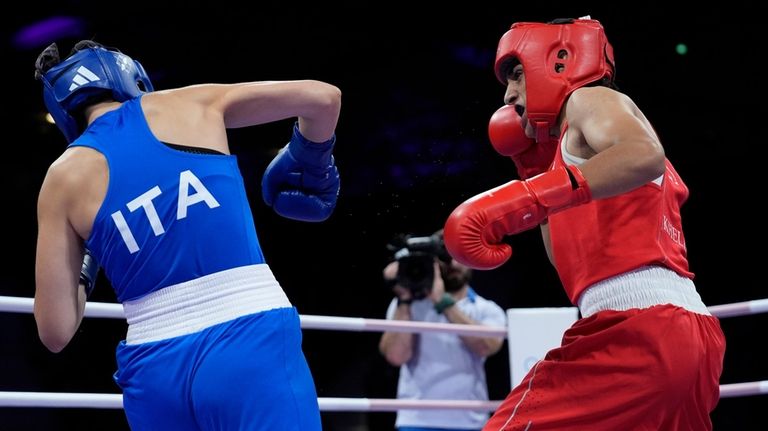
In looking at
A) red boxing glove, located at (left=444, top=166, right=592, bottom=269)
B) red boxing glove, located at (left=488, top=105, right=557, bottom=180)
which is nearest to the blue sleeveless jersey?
red boxing glove, located at (left=444, top=166, right=592, bottom=269)

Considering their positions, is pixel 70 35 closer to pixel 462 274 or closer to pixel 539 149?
pixel 462 274

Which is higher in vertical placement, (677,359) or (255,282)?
(255,282)

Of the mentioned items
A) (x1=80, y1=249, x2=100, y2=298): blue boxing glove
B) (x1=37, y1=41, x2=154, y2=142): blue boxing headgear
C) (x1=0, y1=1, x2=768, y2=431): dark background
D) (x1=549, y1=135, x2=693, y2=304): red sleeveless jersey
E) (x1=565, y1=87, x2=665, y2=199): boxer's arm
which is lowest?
(x1=0, y1=1, x2=768, y2=431): dark background

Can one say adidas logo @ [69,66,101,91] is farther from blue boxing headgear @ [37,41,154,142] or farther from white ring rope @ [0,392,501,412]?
white ring rope @ [0,392,501,412]

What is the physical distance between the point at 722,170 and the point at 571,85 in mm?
5303

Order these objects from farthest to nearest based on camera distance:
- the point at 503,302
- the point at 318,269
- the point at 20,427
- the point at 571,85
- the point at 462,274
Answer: the point at 503,302 → the point at 318,269 → the point at 20,427 → the point at 462,274 → the point at 571,85

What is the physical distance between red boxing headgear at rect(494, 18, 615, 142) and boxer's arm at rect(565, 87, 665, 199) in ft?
0.69

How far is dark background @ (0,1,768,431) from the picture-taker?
19.3 feet

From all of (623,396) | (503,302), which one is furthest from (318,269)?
(623,396)

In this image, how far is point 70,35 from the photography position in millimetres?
5445

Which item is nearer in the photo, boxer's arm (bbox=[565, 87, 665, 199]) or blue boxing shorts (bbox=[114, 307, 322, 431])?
blue boxing shorts (bbox=[114, 307, 322, 431])

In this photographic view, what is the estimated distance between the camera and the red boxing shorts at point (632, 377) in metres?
1.67

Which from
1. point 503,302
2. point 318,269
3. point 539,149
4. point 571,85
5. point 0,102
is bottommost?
point 503,302

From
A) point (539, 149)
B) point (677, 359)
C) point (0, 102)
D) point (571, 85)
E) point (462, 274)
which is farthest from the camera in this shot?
point (0, 102)
